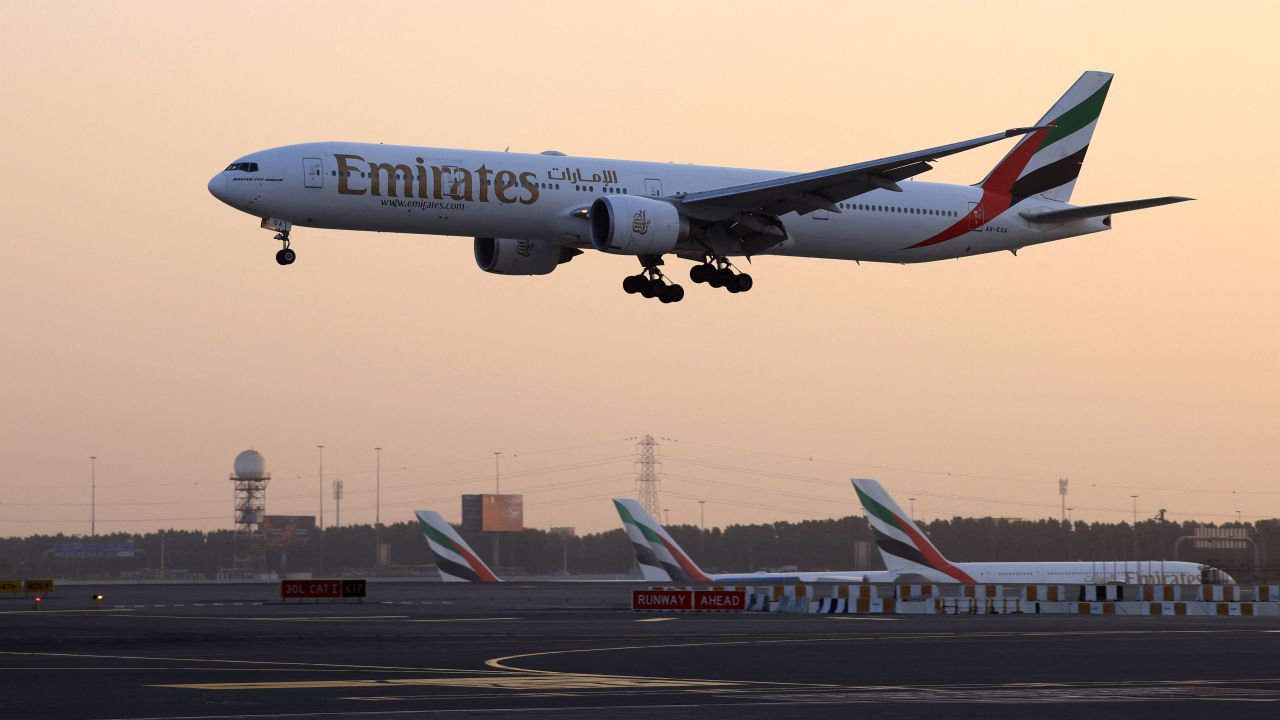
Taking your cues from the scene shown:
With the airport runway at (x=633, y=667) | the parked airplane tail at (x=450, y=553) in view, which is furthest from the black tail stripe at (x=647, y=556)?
the airport runway at (x=633, y=667)

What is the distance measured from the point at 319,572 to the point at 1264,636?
348 feet

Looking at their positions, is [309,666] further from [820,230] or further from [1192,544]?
[1192,544]

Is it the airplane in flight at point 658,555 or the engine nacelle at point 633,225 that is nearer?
the engine nacelle at point 633,225

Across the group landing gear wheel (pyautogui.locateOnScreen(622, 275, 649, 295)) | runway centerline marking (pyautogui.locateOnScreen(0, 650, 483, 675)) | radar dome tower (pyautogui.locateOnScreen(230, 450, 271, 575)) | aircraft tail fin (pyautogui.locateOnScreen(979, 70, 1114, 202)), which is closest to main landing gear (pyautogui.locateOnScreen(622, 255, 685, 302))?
landing gear wheel (pyautogui.locateOnScreen(622, 275, 649, 295))

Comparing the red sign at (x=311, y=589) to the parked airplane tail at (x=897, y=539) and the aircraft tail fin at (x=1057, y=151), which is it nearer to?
the parked airplane tail at (x=897, y=539)

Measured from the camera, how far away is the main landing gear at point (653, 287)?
54031mm

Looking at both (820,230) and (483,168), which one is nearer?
(483,168)

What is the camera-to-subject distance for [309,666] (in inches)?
1095

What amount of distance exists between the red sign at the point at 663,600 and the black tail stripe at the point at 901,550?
2192 centimetres

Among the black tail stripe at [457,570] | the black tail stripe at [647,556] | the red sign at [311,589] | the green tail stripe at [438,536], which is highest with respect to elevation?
the green tail stripe at [438,536]

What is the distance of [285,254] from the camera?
48125 millimetres

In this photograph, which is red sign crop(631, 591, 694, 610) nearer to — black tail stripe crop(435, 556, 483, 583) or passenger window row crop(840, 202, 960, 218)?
passenger window row crop(840, 202, 960, 218)

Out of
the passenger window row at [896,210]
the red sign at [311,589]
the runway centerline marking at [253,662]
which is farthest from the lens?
the red sign at [311,589]

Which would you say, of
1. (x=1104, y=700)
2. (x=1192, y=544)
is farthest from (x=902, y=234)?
(x=1192, y=544)
